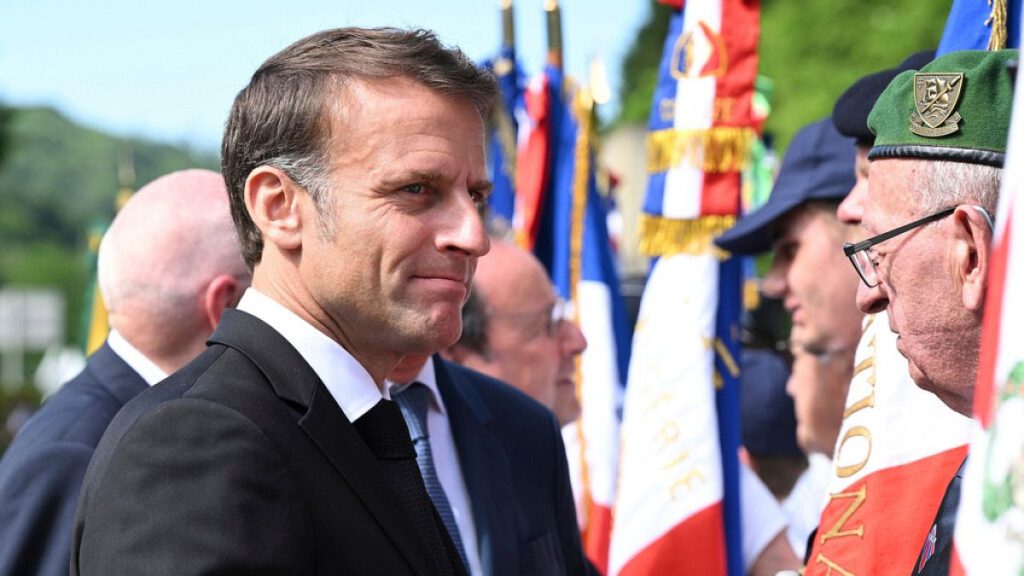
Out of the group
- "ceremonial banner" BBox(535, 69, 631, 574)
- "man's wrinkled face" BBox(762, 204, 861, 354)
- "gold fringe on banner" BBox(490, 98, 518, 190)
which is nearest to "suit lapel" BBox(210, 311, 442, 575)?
"man's wrinkled face" BBox(762, 204, 861, 354)

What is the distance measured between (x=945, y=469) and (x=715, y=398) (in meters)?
1.74

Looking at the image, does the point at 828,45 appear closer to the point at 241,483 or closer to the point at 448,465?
the point at 448,465

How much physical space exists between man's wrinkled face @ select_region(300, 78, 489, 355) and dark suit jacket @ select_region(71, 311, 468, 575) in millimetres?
139

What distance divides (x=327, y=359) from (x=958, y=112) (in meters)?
1.09

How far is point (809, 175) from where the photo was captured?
382 cm

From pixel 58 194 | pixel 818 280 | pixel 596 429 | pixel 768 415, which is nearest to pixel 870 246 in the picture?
pixel 818 280

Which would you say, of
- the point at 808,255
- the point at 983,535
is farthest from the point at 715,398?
the point at 983,535

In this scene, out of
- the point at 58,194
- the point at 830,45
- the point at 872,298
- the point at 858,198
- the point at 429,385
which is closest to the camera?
the point at 872,298

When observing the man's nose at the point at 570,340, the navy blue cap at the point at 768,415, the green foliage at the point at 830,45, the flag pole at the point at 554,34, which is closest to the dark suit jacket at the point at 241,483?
the man's nose at the point at 570,340

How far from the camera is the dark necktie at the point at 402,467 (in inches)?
79.7

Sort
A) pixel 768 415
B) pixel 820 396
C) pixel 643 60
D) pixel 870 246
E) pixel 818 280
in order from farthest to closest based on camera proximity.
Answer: pixel 643 60
pixel 768 415
pixel 820 396
pixel 818 280
pixel 870 246

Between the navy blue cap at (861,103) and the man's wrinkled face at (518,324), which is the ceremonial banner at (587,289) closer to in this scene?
the man's wrinkled face at (518,324)

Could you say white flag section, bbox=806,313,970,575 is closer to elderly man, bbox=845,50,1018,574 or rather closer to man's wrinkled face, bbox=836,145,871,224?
man's wrinkled face, bbox=836,145,871,224

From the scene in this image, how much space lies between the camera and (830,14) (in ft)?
65.4
